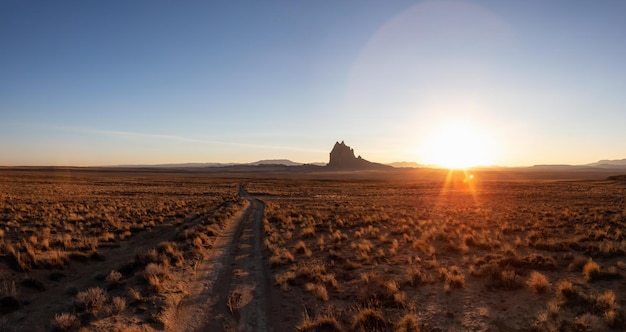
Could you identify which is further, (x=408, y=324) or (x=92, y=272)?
(x=92, y=272)

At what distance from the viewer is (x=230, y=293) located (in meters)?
10.2

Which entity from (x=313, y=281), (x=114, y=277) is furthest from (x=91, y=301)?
(x=313, y=281)

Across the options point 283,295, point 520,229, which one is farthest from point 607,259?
point 283,295

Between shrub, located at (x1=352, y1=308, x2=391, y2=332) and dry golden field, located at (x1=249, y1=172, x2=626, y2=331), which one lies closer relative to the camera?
shrub, located at (x1=352, y1=308, x2=391, y2=332)

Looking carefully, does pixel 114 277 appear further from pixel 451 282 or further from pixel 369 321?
pixel 451 282

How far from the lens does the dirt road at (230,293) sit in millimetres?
8273

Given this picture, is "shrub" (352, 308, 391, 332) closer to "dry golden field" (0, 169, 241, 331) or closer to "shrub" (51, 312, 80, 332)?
"dry golden field" (0, 169, 241, 331)

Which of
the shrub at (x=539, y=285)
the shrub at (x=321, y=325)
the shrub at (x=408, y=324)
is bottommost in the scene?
the shrub at (x=321, y=325)

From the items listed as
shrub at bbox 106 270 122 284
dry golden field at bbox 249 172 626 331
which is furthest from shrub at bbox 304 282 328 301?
shrub at bbox 106 270 122 284

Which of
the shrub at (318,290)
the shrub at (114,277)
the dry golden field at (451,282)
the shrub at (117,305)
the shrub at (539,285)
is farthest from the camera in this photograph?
the shrub at (114,277)

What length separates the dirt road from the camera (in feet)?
27.1

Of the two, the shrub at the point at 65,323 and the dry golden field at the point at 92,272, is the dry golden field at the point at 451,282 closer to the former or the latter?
the dry golden field at the point at 92,272

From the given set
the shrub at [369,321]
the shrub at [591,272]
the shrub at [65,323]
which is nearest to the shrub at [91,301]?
the shrub at [65,323]

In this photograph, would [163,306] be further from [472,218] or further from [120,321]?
[472,218]
